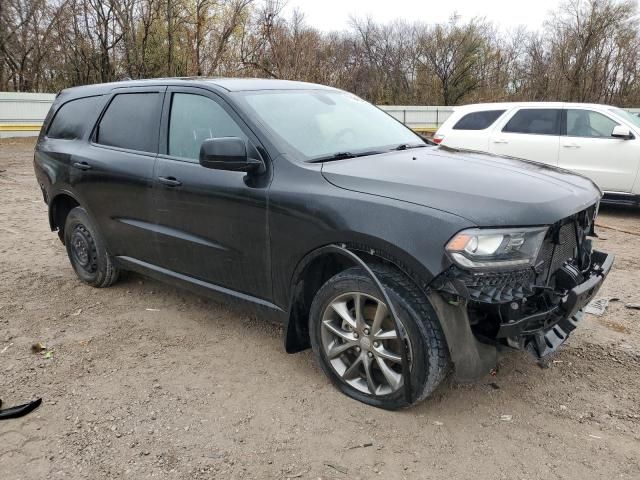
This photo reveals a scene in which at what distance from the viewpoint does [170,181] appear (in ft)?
12.5

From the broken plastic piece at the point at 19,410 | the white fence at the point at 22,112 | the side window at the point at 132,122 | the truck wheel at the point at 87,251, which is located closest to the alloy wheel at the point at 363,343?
the broken plastic piece at the point at 19,410

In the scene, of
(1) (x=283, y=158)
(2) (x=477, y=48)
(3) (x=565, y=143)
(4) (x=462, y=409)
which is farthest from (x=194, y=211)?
(2) (x=477, y=48)

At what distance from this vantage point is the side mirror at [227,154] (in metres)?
3.15

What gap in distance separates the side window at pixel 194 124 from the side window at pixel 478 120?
241 inches

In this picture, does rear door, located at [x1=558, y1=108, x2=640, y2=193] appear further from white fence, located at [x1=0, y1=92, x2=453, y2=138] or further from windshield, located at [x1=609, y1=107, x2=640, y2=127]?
white fence, located at [x1=0, y1=92, x2=453, y2=138]

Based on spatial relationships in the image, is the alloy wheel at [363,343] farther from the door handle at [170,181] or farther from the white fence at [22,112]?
the white fence at [22,112]

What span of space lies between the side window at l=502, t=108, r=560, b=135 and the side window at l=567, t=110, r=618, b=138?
0.19 metres

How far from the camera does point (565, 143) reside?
321 inches

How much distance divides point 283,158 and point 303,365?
4.29 ft

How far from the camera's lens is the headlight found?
2.57 meters

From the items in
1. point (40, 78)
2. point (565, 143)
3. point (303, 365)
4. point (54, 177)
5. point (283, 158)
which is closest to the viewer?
point (283, 158)

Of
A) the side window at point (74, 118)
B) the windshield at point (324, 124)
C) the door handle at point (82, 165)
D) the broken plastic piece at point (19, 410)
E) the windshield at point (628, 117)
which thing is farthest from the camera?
the windshield at point (628, 117)

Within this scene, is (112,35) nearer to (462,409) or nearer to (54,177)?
(54,177)

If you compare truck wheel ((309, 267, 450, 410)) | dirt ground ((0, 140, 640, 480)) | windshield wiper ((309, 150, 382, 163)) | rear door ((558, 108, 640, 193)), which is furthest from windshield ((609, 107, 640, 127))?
truck wheel ((309, 267, 450, 410))
